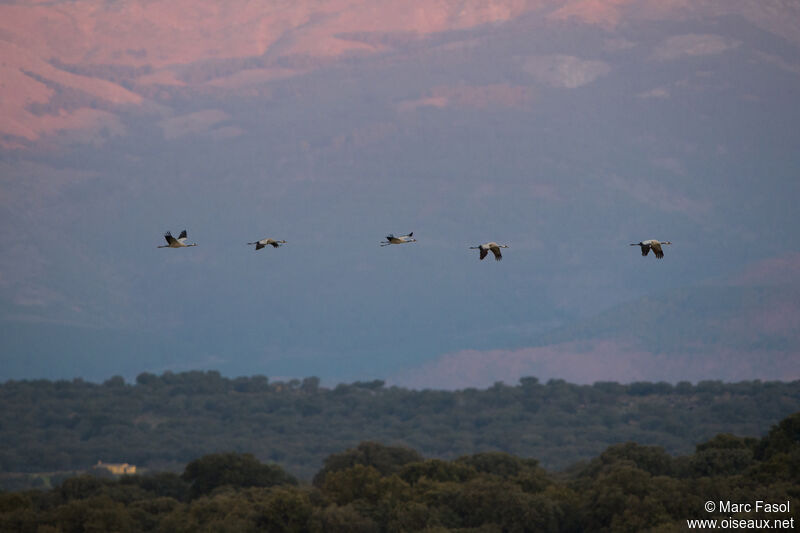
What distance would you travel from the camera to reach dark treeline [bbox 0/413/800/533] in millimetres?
71125

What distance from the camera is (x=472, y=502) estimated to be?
80.1m

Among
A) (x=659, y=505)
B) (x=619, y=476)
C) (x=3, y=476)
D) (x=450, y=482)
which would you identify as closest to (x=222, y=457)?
(x=450, y=482)

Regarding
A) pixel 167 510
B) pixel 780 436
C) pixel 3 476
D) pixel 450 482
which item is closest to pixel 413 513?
pixel 450 482

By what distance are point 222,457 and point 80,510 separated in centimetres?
3120

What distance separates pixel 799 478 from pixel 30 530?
5060 cm

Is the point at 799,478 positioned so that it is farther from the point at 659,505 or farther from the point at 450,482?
the point at 450,482

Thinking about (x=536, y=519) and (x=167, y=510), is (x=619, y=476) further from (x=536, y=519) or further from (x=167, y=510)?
(x=167, y=510)

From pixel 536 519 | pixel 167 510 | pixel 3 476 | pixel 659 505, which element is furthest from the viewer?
pixel 3 476

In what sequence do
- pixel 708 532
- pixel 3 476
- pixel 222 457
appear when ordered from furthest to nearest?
pixel 3 476
pixel 222 457
pixel 708 532

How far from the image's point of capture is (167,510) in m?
88.7

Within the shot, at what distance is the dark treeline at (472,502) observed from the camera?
71.1 meters

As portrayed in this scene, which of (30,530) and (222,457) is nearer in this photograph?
(30,530)

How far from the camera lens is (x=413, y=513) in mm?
77750

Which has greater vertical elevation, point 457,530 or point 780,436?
point 780,436
